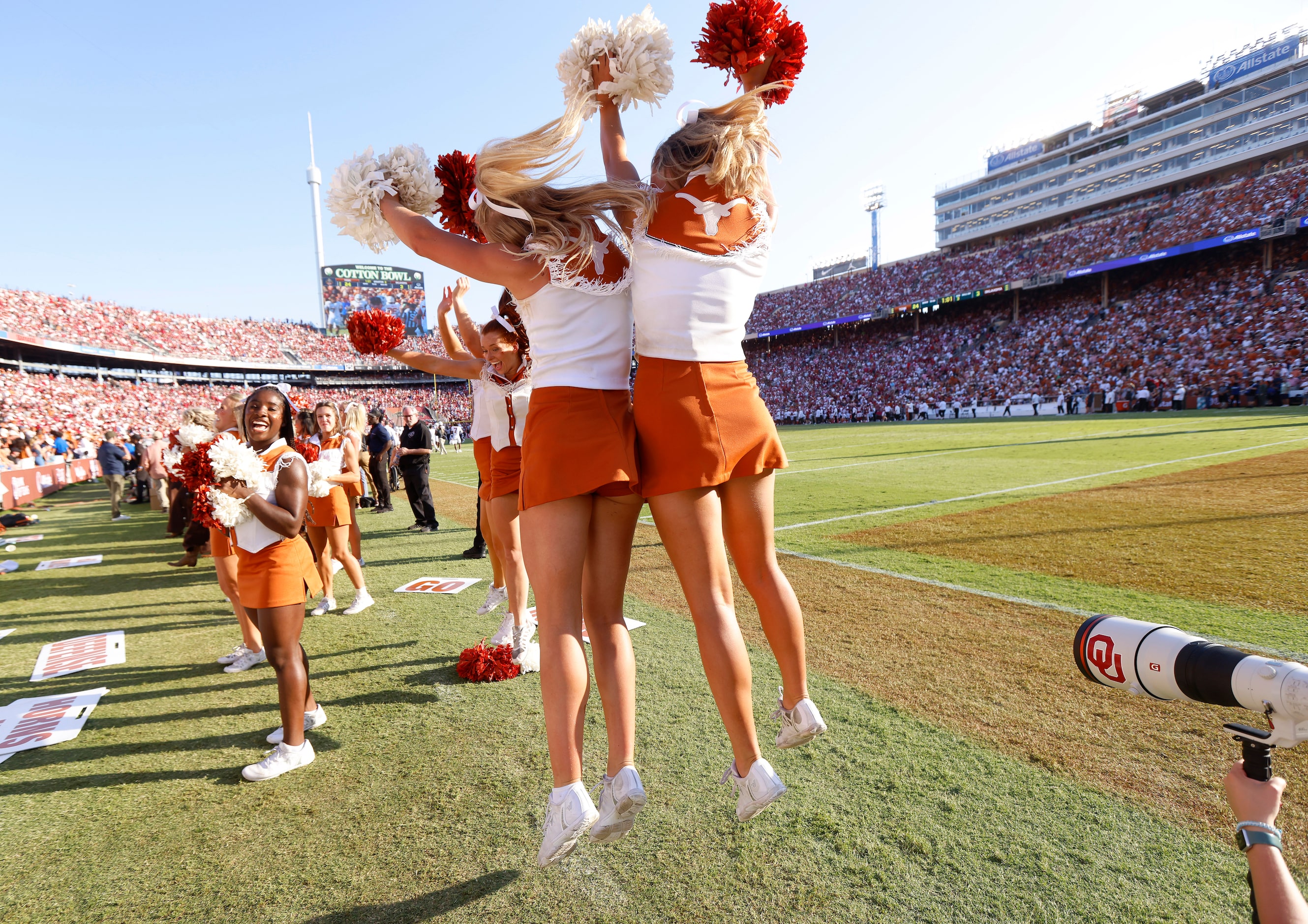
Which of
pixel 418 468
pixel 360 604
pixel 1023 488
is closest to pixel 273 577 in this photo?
pixel 360 604

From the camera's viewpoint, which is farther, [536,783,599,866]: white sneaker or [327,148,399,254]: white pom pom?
[327,148,399,254]: white pom pom

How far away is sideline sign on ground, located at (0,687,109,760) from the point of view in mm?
3555

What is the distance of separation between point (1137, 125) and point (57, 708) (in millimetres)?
78289

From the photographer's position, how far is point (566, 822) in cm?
200

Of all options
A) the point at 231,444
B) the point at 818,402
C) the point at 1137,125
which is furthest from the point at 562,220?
the point at 1137,125

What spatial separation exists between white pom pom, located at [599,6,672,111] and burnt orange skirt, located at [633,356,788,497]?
1.02 metres

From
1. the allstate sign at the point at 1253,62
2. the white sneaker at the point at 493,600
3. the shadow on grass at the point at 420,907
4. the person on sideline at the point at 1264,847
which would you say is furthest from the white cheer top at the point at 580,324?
the allstate sign at the point at 1253,62

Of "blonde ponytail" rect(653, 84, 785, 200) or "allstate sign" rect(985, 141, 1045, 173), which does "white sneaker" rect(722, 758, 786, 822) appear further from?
"allstate sign" rect(985, 141, 1045, 173)

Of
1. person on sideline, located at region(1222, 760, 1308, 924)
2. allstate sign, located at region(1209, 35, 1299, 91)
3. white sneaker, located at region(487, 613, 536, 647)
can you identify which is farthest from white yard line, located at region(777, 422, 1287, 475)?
allstate sign, located at region(1209, 35, 1299, 91)

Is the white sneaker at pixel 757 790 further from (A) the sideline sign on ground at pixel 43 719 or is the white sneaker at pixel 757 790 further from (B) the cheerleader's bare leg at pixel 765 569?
(A) the sideline sign on ground at pixel 43 719

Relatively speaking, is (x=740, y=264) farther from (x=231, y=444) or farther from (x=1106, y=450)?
(x=1106, y=450)

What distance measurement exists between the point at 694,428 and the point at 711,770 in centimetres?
160

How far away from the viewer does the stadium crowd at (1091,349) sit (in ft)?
92.6

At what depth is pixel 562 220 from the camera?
210 centimetres
